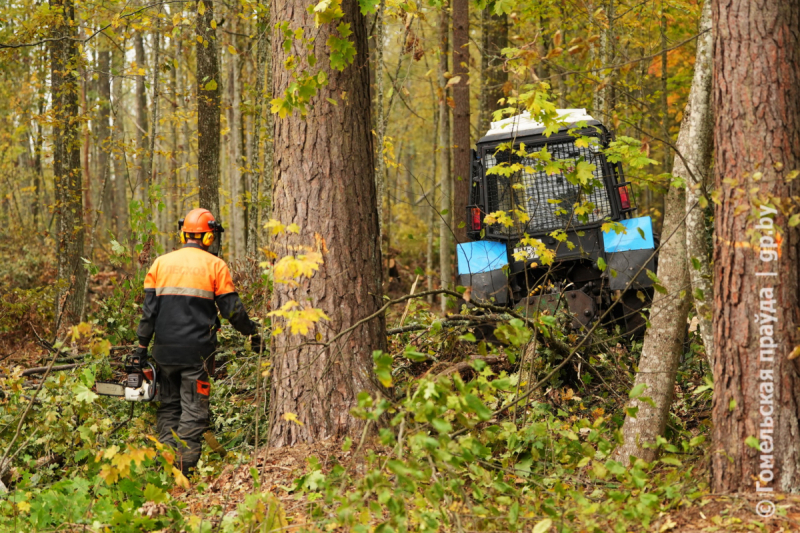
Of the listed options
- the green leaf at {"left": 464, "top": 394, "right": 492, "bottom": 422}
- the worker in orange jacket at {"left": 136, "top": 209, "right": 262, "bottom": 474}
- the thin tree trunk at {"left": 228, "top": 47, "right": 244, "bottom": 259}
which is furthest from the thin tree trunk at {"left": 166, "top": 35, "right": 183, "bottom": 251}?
the green leaf at {"left": 464, "top": 394, "right": 492, "bottom": 422}

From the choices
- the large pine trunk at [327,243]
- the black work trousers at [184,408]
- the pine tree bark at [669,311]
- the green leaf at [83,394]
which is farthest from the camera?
the black work trousers at [184,408]

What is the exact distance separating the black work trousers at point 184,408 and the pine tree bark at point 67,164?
4818mm

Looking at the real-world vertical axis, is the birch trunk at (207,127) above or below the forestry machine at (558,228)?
above

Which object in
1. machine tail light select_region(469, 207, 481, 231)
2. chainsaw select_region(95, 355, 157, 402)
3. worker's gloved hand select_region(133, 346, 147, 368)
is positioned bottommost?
chainsaw select_region(95, 355, 157, 402)

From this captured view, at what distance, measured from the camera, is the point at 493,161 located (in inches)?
313

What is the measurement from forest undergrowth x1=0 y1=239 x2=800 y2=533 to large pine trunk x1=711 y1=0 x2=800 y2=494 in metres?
0.28

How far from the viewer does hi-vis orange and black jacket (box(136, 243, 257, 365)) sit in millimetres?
5117

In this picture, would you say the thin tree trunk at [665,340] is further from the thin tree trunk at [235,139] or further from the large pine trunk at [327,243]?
the thin tree trunk at [235,139]

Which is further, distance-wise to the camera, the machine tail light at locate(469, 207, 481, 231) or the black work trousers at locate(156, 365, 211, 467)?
the machine tail light at locate(469, 207, 481, 231)

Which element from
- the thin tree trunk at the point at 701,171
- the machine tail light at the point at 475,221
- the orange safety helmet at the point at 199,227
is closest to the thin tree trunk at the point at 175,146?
the machine tail light at the point at 475,221

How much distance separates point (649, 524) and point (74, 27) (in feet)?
31.9

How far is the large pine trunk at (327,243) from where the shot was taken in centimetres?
444

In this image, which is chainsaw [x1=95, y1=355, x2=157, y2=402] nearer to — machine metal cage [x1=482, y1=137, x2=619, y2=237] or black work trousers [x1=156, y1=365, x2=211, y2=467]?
black work trousers [x1=156, y1=365, x2=211, y2=467]

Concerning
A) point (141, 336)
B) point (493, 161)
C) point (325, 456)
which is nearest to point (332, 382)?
point (325, 456)
